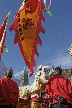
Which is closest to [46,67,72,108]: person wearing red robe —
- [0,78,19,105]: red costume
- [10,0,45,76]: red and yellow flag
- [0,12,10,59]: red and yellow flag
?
[0,78,19,105]: red costume

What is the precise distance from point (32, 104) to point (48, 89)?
11.3 ft

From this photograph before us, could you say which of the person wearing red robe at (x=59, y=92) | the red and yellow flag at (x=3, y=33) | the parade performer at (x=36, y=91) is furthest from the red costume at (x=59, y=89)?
the parade performer at (x=36, y=91)

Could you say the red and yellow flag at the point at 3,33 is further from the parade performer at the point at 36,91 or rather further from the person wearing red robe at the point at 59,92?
the parade performer at the point at 36,91

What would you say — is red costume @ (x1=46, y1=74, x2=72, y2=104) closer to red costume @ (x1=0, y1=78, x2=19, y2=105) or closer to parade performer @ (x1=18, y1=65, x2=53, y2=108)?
red costume @ (x1=0, y1=78, x2=19, y2=105)

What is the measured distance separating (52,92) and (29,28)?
107 inches

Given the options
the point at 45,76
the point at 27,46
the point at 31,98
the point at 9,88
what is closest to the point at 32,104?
the point at 31,98

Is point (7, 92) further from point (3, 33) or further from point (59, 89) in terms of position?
point (3, 33)

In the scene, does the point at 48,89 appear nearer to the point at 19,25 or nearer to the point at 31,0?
the point at 19,25

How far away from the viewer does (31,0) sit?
27.0 feet

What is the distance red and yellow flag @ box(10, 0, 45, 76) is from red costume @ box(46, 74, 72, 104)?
1437mm

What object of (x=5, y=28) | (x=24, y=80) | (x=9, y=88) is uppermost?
(x=24, y=80)

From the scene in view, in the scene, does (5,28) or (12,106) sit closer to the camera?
(12,106)

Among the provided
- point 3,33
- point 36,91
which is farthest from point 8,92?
point 36,91

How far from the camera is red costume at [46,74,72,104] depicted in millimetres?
5691
